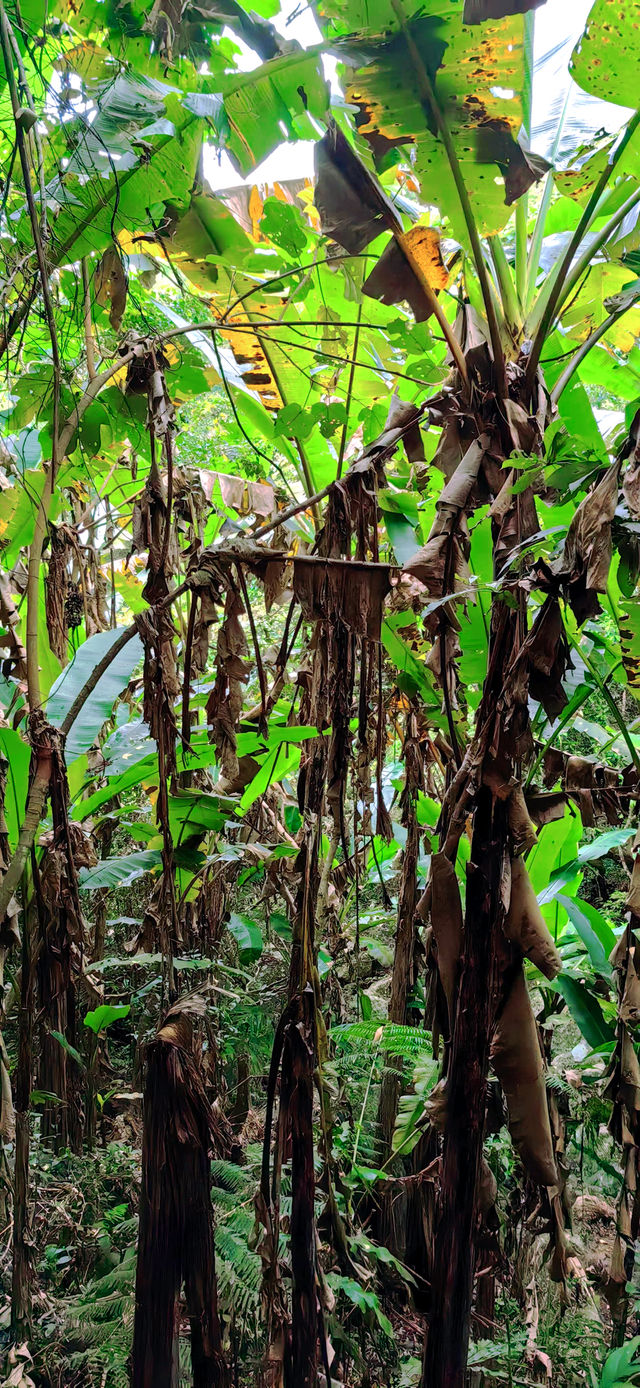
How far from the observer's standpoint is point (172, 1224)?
1.06 m

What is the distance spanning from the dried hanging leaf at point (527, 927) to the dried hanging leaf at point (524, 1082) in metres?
Result: 0.08

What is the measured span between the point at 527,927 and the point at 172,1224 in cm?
67

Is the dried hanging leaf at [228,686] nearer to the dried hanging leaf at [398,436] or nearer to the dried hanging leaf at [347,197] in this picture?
the dried hanging leaf at [398,436]

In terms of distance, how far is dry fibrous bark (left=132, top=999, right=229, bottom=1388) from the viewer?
1.04 m

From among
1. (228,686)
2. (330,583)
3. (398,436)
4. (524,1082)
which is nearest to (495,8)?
(398,436)

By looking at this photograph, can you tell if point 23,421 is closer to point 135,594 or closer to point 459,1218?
point 135,594

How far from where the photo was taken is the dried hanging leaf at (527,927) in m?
1.09

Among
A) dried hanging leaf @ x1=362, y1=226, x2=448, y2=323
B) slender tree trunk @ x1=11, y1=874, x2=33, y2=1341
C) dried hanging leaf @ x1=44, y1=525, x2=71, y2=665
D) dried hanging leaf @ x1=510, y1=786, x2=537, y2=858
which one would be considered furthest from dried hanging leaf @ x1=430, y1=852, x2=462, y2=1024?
dried hanging leaf @ x1=44, y1=525, x2=71, y2=665

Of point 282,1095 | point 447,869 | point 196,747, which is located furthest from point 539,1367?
point 196,747

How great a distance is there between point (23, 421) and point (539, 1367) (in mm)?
2547

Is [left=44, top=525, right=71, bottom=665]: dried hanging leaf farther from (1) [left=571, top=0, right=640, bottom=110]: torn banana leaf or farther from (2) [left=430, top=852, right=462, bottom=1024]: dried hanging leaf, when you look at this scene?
(1) [left=571, top=0, right=640, bottom=110]: torn banana leaf

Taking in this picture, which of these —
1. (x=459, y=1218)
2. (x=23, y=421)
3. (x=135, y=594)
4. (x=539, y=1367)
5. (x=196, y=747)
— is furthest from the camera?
(x=135, y=594)

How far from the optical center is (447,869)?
1.18 m

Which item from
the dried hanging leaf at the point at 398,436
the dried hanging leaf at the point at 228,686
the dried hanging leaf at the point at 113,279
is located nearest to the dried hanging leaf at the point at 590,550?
the dried hanging leaf at the point at 398,436
